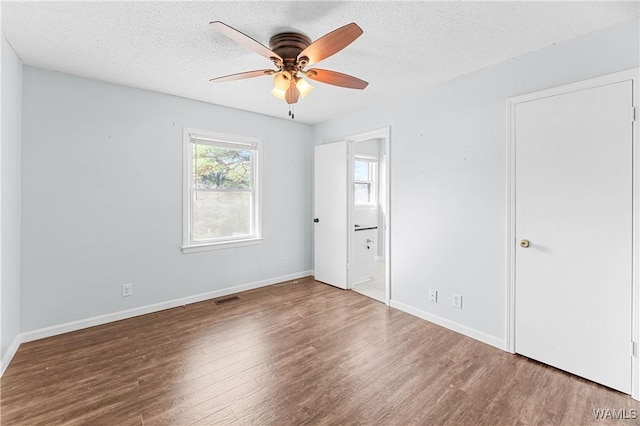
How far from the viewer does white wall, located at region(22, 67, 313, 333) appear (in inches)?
107

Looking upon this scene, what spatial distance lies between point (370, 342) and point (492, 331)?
1123mm

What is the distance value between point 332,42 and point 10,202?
2853 mm

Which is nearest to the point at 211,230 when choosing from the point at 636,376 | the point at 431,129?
the point at 431,129

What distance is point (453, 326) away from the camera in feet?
9.55

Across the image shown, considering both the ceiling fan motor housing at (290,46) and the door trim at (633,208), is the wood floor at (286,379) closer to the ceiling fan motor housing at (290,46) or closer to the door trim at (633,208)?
the door trim at (633,208)

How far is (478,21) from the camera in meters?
1.98

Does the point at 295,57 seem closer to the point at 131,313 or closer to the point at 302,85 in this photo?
the point at 302,85

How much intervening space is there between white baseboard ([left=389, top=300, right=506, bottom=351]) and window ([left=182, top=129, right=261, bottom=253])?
2.24 m

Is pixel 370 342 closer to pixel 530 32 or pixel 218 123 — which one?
pixel 530 32

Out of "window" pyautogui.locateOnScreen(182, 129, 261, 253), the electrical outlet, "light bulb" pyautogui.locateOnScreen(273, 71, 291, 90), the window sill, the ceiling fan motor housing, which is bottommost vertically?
the electrical outlet

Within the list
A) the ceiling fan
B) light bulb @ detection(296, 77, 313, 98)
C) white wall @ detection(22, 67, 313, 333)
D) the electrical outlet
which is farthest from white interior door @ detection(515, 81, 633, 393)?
white wall @ detection(22, 67, 313, 333)

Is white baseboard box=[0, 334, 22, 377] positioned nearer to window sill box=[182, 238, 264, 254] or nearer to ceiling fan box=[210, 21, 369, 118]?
window sill box=[182, 238, 264, 254]

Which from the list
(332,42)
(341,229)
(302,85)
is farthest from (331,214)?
(332,42)

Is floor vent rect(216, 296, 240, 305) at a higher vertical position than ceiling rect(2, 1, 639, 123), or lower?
lower
